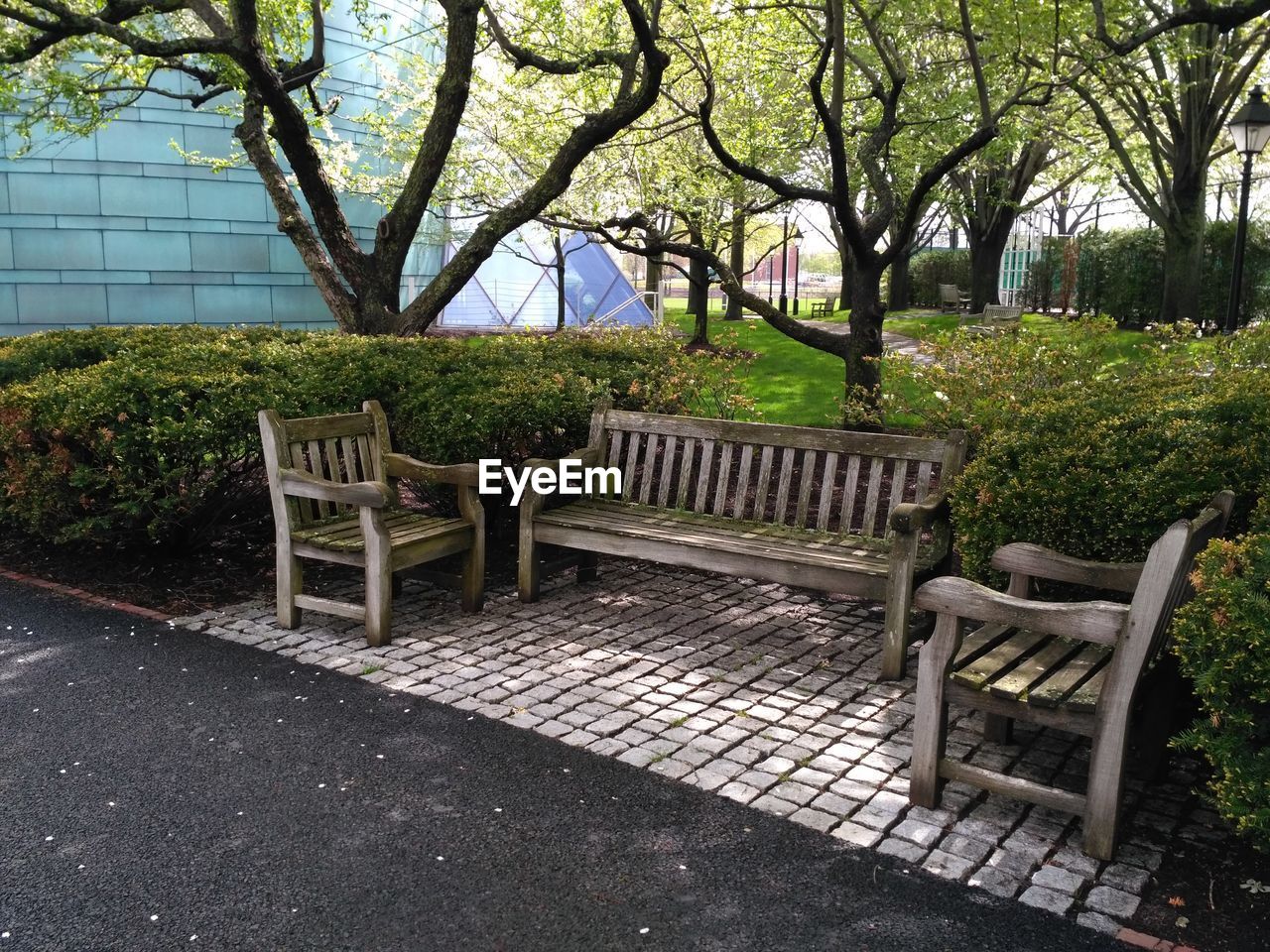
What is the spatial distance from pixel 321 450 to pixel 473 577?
120cm

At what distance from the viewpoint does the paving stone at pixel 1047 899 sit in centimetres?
309

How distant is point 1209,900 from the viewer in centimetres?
312

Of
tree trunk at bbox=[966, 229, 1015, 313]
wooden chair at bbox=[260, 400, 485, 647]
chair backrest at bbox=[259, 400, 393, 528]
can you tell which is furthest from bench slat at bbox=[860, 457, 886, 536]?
tree trunk at bbox=[966, 229, 1015, 313]

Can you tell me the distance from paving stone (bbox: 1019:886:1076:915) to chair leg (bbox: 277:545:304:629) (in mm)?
3922

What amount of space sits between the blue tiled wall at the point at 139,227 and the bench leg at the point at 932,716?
60.9 ft

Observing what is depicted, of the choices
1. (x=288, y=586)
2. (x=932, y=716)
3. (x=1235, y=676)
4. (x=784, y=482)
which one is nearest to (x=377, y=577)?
(x=288, y=586)

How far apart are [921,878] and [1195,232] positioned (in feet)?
61.1

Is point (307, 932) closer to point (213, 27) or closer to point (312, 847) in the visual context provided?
point (312, 847)

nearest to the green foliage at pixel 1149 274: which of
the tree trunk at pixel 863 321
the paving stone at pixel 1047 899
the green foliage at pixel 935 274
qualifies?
the green foliage at pixel 935 274

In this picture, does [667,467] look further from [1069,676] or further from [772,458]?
[1069,676]

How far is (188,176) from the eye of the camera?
20.7 meters

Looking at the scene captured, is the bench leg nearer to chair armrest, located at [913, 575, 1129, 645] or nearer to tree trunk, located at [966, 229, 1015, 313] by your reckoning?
chair armrest, located at [913, 575, 1129, 645]

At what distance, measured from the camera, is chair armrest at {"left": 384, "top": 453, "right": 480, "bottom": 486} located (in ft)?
19.1

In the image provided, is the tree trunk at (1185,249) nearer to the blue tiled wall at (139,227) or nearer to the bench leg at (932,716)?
the blue tiled wall at (139,227)
